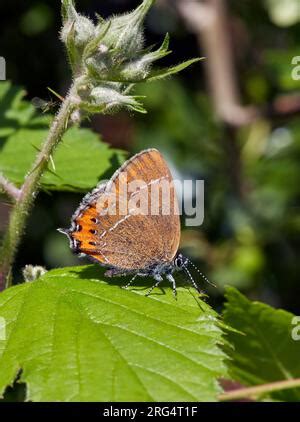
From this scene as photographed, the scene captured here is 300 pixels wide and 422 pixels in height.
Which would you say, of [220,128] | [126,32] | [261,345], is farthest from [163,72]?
[220,128]

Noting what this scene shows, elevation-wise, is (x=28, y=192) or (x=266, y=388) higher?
(x=28, y=192)

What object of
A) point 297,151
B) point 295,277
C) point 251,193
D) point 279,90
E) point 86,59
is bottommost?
point 86,59

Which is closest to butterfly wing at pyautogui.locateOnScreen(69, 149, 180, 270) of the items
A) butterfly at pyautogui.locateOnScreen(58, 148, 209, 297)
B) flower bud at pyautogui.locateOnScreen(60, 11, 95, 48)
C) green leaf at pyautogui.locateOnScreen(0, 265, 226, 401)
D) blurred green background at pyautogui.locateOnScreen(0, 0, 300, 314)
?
butterfly at pyautogui.locateOnScreen(58, 148, 209, 297)

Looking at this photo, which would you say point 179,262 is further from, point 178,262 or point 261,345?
point 261,345

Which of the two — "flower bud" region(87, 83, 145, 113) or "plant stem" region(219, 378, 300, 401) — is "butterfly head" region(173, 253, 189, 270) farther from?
"flower bud" region(87, 83, 145, 113)

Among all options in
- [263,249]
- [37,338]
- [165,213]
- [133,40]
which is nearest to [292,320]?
[165,213]

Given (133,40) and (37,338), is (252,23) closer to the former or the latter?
(133,40)
